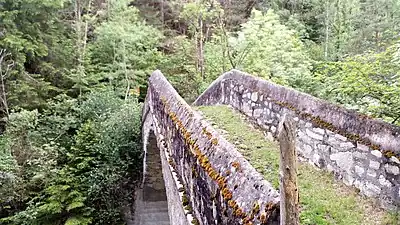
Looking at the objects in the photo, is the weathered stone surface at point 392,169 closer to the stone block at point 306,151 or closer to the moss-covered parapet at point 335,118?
the moss-covered parapet at point 335,118

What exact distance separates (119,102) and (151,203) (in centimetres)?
488

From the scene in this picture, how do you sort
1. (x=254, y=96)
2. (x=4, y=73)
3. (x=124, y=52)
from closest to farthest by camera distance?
(x=254, y=96)
(x=4, y=73)
(x=124, y=52)

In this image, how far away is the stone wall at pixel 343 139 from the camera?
381 cm

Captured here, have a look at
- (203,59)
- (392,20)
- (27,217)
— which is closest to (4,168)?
(27,217)

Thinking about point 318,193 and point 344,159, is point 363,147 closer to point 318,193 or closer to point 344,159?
point 344,159

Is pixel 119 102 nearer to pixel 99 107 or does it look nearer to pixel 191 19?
pixel 99 107

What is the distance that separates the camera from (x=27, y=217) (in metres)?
10.6

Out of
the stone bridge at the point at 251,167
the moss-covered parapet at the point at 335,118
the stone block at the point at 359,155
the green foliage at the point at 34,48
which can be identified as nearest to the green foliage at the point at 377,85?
the moss-covered parapet at the point at 335,118

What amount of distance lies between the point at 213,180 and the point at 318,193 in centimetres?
166

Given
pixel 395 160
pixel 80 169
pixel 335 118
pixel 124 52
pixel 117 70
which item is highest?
pixel 335 118

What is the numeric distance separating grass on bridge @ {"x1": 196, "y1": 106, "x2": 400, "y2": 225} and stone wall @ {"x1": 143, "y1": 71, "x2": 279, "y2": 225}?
0.83 meters

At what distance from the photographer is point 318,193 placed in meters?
4.18

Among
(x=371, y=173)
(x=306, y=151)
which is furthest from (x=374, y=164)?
(x=306, y=151)

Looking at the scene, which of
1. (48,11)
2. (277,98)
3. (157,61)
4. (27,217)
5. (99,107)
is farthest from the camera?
(157,61)
